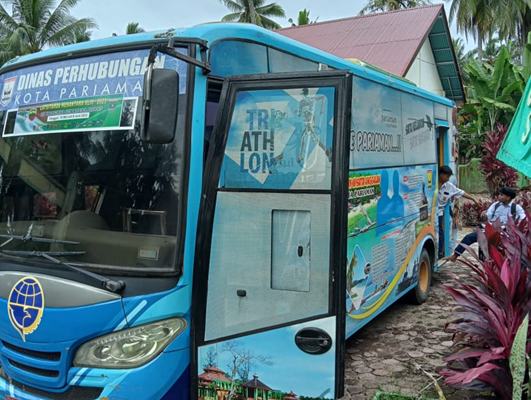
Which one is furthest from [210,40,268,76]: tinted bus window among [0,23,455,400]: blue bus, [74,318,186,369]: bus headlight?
[74,318,186,369]: bus headlight

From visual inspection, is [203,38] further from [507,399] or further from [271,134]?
[507,399]

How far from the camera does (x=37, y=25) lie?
997 inches

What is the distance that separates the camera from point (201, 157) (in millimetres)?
3209

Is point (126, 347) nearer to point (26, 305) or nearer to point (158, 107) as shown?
point (26, 305)

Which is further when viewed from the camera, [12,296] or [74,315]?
[12,296]

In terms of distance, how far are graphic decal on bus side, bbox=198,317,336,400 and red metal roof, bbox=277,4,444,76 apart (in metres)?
14.5

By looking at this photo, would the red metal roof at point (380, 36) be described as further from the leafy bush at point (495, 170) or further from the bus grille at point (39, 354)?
the bus grille at point (39, 354)

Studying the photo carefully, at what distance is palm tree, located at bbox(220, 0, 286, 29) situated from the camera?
3278 cm

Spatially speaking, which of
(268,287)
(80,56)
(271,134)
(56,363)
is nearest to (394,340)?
(268,287)

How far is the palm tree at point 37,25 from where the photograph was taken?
2430 cm

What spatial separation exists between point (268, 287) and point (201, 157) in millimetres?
942

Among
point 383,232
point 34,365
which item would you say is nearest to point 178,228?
point 34,365

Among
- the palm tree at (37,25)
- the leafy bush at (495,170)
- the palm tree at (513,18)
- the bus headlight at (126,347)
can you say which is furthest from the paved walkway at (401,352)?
the palm tree at (513,18)

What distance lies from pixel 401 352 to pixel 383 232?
131 centimetres
